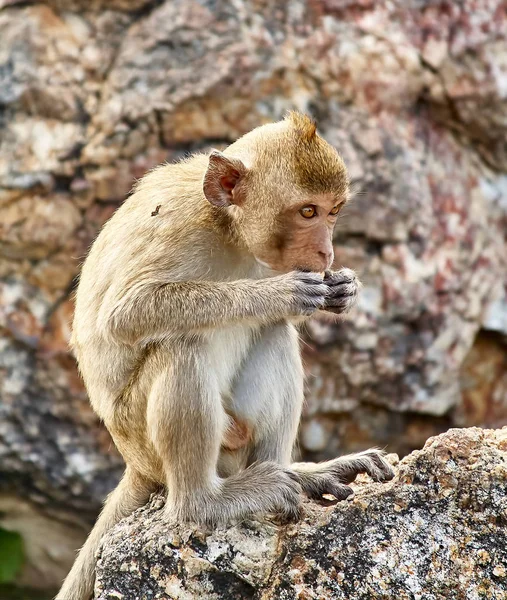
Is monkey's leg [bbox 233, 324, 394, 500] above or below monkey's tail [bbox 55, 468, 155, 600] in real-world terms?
above

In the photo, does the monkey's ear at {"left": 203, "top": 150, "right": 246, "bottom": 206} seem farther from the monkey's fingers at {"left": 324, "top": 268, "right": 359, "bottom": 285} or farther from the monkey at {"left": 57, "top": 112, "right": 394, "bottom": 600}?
the monkey's fingers at {"left": 324, "top": 268, "right": 359, "bottom": 285}

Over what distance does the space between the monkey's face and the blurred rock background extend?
2.97m

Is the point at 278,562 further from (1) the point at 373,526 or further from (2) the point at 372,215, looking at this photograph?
(2) the point at 372,215

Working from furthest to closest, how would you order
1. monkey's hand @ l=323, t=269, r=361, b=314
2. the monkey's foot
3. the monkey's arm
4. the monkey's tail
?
1. monkey's hand @ l=323, t=269, r=361, b=314
2. the monkey's tail
3. the monkey's arm
4. the monkey's foot

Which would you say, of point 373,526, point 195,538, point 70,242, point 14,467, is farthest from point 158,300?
point 14,467

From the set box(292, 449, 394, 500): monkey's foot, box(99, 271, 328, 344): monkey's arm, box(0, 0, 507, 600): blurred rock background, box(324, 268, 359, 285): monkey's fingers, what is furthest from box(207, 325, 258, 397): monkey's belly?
box(0, 0, 507, 600): blurred rock background

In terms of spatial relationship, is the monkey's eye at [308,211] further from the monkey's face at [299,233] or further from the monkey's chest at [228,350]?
the monkey's chest at [228,350]

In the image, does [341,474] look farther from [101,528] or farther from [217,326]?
[101,528]

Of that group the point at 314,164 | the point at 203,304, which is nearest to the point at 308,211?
the point at 314,164

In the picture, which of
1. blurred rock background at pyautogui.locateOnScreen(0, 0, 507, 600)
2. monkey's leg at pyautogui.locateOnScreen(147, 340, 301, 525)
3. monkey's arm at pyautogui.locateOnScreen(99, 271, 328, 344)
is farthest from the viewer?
blurred rock background at pyautogui.locateOnScreen(0, 0, 507, 600)

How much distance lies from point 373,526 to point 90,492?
4.32 m

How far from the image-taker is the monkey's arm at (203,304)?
15.2ft

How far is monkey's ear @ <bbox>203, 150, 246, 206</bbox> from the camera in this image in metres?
4.81

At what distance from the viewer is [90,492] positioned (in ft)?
25.7
